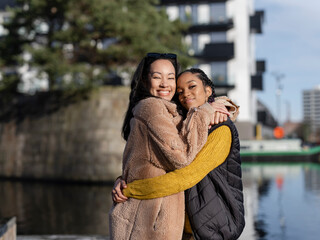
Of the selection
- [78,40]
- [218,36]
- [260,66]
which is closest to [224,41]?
[218,36]

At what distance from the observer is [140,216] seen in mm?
2633

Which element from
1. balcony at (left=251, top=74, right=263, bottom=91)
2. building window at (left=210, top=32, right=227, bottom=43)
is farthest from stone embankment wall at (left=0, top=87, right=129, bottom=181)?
balcony at (left=251, top=74, right=263, bottom=91)

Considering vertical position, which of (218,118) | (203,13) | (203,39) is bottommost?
(218,118)

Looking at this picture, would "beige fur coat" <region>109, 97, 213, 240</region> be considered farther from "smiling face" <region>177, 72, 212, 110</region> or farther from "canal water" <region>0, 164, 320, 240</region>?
"canal water" <region>0, 164, 320, 240</region>

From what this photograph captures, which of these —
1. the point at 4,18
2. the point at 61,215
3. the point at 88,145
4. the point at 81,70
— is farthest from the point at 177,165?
the point at 4,18

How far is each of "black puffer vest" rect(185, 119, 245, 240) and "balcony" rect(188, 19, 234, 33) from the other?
36415 mm

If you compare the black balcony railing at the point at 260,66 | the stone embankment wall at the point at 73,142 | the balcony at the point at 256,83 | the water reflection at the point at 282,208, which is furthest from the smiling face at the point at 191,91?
the black balcony railing at the point at 260,66

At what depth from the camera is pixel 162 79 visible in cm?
282

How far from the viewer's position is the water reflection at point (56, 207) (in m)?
10.4

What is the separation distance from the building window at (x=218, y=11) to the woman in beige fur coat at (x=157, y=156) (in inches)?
1462

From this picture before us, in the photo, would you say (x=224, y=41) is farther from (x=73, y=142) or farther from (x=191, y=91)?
(x=191, y=91)

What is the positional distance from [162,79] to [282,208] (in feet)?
36.5

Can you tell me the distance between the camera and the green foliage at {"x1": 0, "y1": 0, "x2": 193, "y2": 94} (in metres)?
19.8

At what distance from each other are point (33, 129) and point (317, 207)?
1500 cm
